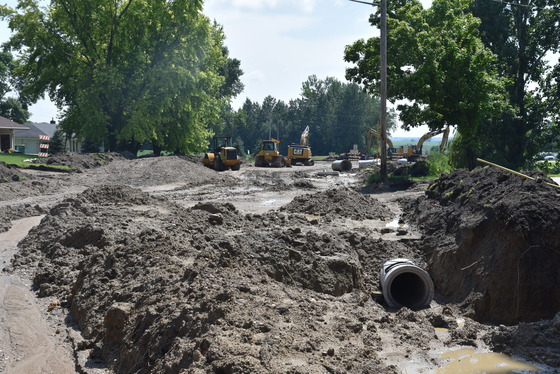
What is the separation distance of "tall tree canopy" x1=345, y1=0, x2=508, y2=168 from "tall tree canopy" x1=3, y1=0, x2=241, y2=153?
18.8 metres

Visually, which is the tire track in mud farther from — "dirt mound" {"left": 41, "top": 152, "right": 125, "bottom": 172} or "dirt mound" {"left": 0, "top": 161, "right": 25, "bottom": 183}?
"dirt mound" {"left": 41, "top": 152, "right": 125, "bottom": 172}

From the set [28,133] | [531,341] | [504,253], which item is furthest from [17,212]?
[28,133]

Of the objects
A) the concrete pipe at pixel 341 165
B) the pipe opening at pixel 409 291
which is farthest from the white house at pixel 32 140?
the pipe opening at pixel 409 291

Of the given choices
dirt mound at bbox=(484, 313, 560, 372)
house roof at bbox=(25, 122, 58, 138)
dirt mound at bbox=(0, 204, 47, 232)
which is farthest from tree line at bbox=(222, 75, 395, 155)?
dirt mound at bbox=(484, 313, 560, 372)

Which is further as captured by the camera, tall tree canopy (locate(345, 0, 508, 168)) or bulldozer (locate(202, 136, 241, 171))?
bulldozer (locate(202, 136, 241, 171))

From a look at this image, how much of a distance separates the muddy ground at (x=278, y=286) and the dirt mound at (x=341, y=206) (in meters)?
0.27

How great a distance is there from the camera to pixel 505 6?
33.3m

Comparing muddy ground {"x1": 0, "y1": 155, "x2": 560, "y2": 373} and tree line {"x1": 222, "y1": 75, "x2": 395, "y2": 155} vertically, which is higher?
tree line {"x1": 222, "y1": 75, "x2": 395, "y2": 155}

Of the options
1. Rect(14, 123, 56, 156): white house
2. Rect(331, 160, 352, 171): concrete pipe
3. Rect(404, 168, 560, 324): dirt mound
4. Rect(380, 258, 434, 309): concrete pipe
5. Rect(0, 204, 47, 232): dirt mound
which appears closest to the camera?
Rect(404, 168, 560, 324): dirt mound

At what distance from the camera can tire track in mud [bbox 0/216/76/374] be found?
22.7ft

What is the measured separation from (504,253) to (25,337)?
23.2 feet

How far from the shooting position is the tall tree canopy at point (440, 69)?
26.0m

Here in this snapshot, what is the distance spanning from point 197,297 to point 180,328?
2.07 feet

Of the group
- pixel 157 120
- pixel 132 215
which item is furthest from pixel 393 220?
pixel 157 120
